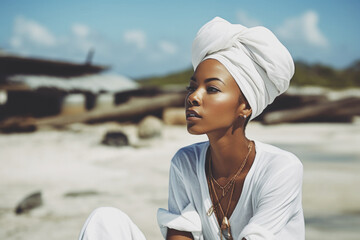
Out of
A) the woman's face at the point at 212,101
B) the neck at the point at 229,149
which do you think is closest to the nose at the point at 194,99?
the woman's face at the point at 212,101

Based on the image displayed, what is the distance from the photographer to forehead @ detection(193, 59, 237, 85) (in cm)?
202

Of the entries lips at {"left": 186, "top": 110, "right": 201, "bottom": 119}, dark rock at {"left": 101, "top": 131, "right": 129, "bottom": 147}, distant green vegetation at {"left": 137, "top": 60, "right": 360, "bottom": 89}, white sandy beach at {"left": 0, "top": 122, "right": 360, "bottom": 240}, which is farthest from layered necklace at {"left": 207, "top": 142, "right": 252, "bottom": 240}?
distant green vegetation at {"left": 137, "top": 60, "right": 360, "bottom": 89}

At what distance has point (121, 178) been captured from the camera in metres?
6.82

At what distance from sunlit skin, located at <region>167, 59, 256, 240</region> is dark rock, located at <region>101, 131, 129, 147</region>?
26.5 ft

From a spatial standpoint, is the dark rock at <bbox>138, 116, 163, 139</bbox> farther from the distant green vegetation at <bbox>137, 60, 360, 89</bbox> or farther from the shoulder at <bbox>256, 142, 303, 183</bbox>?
the distant green vegetation at <bbox>137, 60, 360, 89</bbox>

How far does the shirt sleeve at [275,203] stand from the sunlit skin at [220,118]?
203 mm

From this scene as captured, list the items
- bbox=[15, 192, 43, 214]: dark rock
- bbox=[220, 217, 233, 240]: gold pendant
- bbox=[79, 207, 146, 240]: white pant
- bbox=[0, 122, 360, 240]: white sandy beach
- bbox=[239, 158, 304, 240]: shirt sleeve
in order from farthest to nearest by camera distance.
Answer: bbox=[15, 192, 43, 214]: dark rock → bbox=[0, 122, 360, 240]: white sandy beach → bbox=[220, 217, 233, 240]: gold pendant → bbox=[79, 207, 146, 240]: white pant → bbox=[239, 158, 304, 240]: shirt sleeve

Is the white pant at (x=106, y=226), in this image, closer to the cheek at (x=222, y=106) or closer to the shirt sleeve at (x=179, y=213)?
the shirt sleeve at (x=179, y=213)

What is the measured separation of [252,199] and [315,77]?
47.6 meters

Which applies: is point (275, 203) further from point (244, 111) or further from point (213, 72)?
point (213, 72)

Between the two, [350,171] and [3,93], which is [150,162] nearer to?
[350,171]

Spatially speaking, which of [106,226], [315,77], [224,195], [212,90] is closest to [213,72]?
[212,90]

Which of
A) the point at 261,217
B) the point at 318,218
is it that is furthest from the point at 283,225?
the point at 318,218

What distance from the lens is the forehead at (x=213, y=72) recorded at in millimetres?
2018
